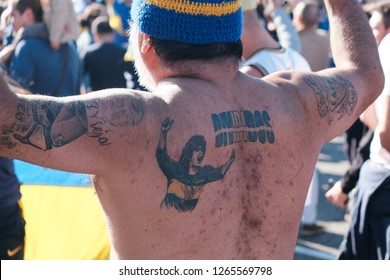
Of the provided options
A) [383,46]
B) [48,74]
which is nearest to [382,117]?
[383,46]

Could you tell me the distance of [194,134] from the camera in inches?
66.2

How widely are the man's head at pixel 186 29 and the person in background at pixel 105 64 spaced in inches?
182

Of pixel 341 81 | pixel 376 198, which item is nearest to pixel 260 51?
pixel 376 198

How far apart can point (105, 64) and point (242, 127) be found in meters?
4.84

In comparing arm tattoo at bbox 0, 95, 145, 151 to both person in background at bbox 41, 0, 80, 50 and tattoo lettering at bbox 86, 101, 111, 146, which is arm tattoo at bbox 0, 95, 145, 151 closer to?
tattoo lettering at bbox 86, 101, 111, 146

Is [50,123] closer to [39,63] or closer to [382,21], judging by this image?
[382,21]

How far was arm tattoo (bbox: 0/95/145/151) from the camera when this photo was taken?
1505 millimetres

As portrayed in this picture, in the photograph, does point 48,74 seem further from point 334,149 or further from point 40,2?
point 334,149

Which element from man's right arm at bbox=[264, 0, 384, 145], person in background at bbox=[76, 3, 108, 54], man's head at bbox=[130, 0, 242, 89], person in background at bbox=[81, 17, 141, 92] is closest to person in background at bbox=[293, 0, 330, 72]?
person in background at bbox=[81, 17, 141, 92]

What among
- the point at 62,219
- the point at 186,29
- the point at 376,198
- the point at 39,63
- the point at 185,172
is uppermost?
the point at 39,63

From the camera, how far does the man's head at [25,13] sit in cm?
494

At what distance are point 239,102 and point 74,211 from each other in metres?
1.98

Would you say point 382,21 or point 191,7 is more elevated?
point 382,21

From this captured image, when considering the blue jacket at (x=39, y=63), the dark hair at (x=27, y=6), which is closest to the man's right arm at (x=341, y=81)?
the blue jacket at (x=39, y=63)
